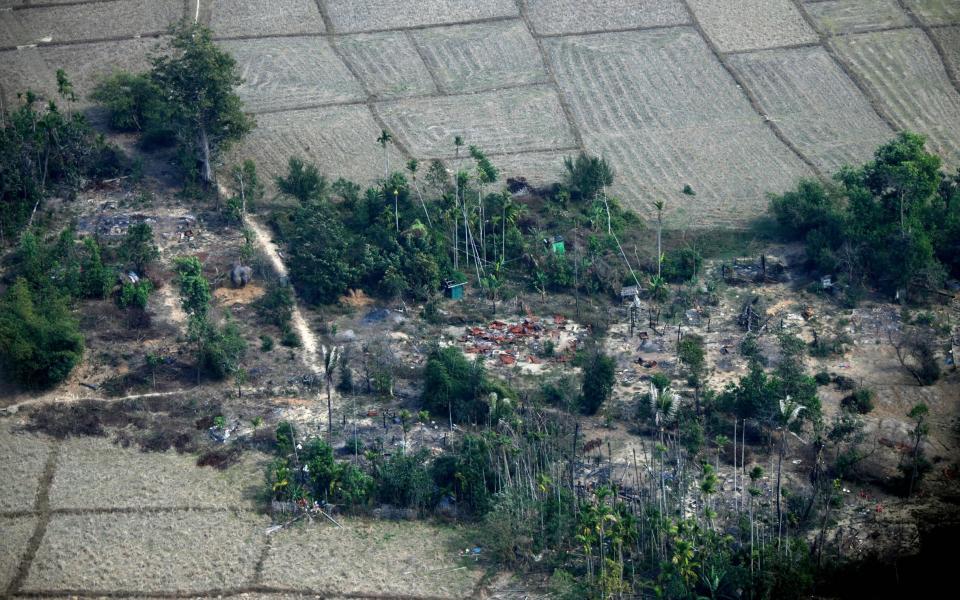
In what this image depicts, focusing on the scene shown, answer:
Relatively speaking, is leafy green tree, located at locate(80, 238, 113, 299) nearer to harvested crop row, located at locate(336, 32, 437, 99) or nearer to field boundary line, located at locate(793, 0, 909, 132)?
harvested crop row, located at locate(336, 32, 437, 99)

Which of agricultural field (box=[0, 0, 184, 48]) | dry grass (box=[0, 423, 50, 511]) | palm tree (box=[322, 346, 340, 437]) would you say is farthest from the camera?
agricultural field (box=[0, 0, 184, 48])

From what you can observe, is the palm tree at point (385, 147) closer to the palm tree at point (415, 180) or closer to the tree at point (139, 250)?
the palm tree at point (415, 180)

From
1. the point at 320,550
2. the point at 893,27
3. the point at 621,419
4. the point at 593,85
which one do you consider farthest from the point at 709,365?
the point at 893,27

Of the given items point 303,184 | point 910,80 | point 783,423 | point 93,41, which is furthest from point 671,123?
point 93,41

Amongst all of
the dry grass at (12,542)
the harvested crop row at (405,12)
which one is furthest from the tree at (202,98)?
the dry grass at (12,542)

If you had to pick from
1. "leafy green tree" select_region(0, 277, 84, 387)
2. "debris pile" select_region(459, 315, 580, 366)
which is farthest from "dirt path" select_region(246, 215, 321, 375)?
"leafy green tree" select_region(0, 277, 84, 387)

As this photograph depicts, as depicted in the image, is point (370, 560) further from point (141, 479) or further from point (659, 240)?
point (659, 240)
